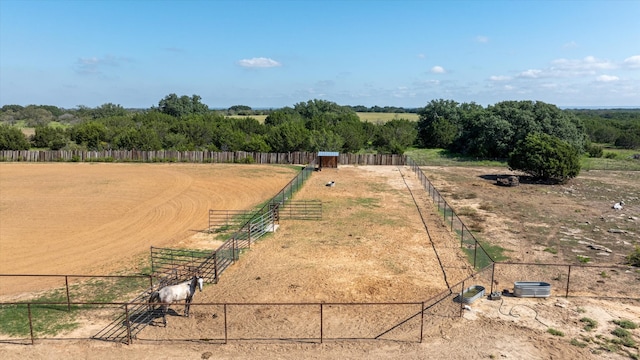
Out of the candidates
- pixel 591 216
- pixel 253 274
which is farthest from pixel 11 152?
pixel 591 216

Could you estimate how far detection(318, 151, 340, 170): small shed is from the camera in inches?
2023

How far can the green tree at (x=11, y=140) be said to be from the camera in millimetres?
58375

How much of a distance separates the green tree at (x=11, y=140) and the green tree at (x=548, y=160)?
6605cm

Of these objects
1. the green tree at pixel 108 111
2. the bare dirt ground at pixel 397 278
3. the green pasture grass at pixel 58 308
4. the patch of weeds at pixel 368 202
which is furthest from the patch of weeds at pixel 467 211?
the green tree at pixel 108 111

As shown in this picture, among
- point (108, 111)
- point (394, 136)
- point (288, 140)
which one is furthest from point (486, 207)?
point (108, 111)

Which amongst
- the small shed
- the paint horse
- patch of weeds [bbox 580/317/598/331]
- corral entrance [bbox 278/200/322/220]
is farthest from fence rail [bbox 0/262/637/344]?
the small shed

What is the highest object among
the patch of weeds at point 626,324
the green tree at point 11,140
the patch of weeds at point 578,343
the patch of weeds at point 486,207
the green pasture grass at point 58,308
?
the green tree at point 11,140

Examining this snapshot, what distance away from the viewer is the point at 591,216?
28.8 metres

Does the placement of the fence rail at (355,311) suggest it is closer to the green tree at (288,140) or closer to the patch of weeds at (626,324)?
the patch of weeds at (626,324)

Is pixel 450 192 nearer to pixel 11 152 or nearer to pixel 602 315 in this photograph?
pixel 602 315

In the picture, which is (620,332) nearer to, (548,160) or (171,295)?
(171,295)

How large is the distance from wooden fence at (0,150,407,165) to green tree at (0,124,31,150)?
6.70 feet

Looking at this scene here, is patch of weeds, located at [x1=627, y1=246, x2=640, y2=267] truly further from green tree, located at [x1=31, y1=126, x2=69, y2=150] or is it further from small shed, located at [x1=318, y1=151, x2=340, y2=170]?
green tree, located at [x1=31, y1=126, x2=69, y2=150]

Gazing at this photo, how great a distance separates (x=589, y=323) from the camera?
14.0 meters
